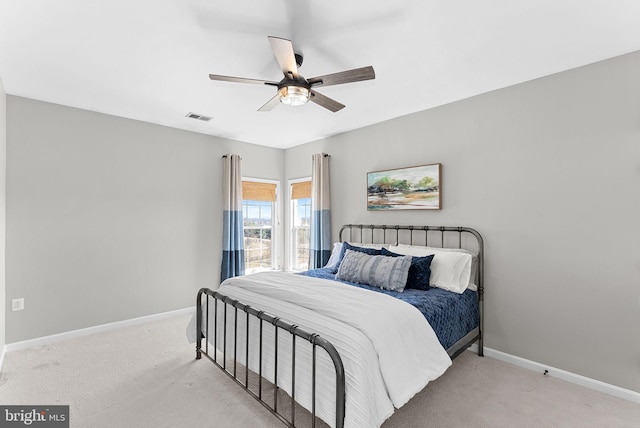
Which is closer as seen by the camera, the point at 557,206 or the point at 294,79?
the point at 294,79

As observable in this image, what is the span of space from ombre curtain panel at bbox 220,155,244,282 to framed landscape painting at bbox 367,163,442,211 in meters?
2.03

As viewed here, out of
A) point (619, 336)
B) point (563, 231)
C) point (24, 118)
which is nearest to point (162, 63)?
point (24, 118)

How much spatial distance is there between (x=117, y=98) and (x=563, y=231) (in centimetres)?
450

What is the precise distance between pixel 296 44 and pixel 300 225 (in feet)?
11.5

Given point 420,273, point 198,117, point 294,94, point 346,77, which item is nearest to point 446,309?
point 420,273

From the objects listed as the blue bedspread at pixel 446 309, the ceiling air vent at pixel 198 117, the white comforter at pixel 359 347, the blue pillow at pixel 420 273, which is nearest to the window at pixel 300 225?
the ceiling air vent at pixel 198 117

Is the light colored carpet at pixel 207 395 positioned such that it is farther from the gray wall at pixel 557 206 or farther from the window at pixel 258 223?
the window at pixel 258 223

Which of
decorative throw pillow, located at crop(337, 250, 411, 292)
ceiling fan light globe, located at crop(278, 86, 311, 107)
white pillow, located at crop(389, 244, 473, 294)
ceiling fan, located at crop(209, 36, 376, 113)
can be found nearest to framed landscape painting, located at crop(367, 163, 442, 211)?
white pillow, located at crop(389, 244, 473, 294)

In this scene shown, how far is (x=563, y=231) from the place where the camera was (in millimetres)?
2658

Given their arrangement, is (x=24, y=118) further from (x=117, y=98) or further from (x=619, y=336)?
(x=619, y=336)

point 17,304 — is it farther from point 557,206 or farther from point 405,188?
point 557,206

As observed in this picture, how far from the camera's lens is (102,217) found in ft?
12.2

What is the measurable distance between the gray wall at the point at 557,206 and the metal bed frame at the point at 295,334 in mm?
115

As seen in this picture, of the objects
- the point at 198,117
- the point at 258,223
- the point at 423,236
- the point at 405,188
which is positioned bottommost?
the point at 423,236
